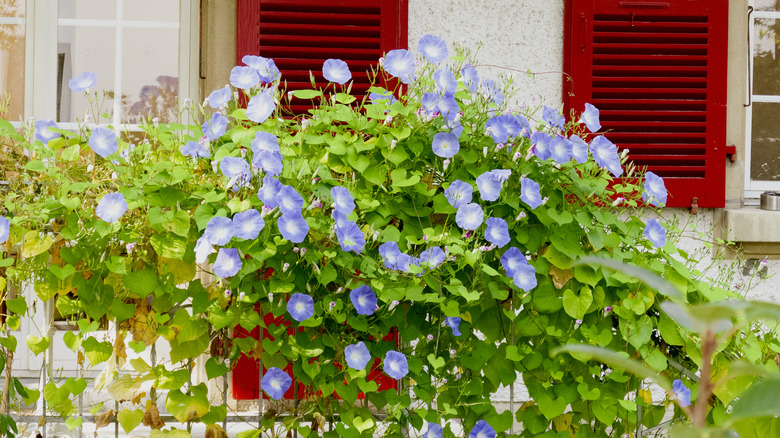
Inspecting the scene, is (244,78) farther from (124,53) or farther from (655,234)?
(124,53)

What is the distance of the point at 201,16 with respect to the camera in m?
3.26

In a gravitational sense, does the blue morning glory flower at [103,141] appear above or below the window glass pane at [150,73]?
below

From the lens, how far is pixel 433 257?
157 centimetres

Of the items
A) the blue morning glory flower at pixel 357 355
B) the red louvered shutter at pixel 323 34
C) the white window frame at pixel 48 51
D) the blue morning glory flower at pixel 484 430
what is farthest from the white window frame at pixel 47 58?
the blue morning glory flower at pixel 484 430

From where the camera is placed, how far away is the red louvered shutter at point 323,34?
318 cm

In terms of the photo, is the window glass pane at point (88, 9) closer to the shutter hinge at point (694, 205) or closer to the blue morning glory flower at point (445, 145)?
the blue morning glory flower at point (445, 145)

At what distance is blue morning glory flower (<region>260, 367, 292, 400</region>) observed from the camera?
1645 mm

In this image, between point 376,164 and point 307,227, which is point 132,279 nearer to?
point 307,227

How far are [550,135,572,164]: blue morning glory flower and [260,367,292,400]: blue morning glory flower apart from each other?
735 mm

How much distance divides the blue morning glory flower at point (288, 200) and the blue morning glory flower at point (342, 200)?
2.8 inches

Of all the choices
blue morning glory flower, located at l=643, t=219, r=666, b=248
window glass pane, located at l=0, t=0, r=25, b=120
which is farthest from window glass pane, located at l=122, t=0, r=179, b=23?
blue morning glory flower, located at l=643, t=219, r=666, b=248

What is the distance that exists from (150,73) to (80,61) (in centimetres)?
31

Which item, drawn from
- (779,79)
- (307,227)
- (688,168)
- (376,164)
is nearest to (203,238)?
(307,227)

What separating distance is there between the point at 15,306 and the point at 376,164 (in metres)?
0.84
